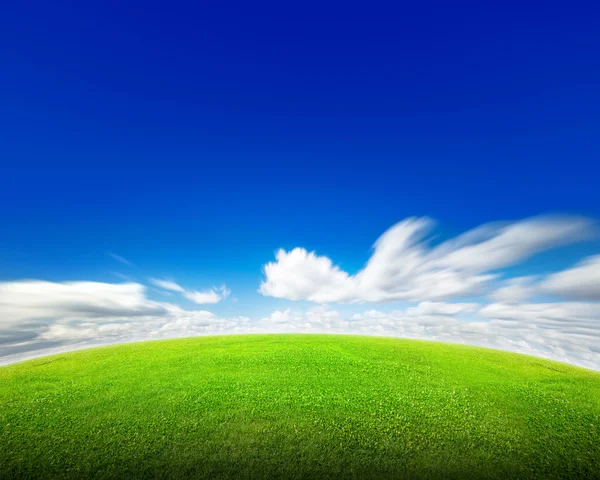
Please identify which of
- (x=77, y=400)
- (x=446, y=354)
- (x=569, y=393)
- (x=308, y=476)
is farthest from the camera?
(x=446, y=354)

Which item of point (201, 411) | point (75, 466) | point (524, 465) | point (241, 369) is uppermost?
point (241, 369)

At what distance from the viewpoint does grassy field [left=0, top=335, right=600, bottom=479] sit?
12.8 m

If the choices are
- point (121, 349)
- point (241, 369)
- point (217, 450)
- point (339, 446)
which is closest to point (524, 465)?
point (339, 446)

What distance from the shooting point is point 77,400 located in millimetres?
18891

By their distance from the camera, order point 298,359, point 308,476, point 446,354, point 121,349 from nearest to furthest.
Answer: point 308,476, point 298,359, point 446,354, point 121,349

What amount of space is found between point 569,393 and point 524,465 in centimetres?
1238

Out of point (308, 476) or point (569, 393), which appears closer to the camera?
point (308, 476)

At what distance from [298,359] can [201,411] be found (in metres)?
10.8

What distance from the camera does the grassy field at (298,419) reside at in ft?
42.1

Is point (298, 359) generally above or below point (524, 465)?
above

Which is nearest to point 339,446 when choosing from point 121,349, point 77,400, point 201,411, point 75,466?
point 201,411

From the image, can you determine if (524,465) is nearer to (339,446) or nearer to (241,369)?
(339,446)

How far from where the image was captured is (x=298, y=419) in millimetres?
15961

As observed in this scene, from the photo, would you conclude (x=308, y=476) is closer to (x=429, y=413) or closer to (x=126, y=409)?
(x=429, y=413)
